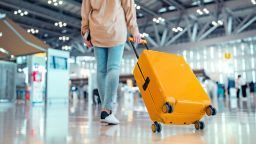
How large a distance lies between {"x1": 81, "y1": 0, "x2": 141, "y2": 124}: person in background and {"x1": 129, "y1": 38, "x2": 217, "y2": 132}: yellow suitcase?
0.42 meters

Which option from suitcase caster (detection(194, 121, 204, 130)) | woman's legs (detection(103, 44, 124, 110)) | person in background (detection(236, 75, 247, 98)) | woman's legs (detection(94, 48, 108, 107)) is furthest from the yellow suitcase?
person in background (detection(236, 75, 247, 98))

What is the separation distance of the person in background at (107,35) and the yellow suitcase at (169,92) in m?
0.42

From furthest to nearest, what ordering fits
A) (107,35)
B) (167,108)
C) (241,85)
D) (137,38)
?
(241,85), (107,35), (137,38), (167,108)

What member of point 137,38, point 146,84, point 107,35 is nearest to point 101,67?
point 107,35

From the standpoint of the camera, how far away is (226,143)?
5.40 ft

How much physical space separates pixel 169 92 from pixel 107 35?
0.98m

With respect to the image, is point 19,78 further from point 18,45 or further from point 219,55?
point 219,55

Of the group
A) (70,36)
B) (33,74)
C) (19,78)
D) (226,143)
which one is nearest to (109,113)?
(226,143)

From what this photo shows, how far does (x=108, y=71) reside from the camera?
9.96 feet

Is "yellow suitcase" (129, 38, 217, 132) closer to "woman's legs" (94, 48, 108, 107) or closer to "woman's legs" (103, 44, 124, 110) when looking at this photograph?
"woman's legs" (103, 44, 124, 110)

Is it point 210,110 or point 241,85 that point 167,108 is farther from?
point 241,85

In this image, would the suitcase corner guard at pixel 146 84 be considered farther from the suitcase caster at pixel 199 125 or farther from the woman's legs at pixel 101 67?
the woman's legs at pixel 101 67

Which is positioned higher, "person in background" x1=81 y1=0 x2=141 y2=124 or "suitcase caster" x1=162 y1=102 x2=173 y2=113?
"person in background" x1=81 y1=0 x2=141 y2=124

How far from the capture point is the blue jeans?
2986mm
